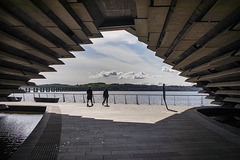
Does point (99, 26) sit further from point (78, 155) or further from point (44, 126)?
point (78, 155)

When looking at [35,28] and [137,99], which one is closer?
[35,28]

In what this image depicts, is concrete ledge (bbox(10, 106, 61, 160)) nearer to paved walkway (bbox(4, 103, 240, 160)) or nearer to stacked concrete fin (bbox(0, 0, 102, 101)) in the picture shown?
paved walkway (bbox(4, 103, 240, 160))

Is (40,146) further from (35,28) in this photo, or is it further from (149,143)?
(35,28)

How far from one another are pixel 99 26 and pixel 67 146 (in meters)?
6.89

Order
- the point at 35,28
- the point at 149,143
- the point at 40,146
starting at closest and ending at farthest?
the point at 40,146
the point at 149,143
the point at 35,28

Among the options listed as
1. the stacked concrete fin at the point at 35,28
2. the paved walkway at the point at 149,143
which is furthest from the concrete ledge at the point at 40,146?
the stacked concrete fin at the point at 35,28

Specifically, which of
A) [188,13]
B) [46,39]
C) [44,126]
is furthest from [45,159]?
[188,13]

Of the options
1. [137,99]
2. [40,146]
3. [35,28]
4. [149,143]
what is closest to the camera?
[40,146]

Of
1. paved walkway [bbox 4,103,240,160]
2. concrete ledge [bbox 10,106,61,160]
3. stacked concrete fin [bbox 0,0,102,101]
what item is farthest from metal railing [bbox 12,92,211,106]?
concrete ledge [bbox 10,106,61,160]

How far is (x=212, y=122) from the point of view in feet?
27.3

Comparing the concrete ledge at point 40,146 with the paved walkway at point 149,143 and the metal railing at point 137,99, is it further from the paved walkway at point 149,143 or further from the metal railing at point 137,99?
the metal railing at point 137,99

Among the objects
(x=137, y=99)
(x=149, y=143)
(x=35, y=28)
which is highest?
(x=35, y=28)

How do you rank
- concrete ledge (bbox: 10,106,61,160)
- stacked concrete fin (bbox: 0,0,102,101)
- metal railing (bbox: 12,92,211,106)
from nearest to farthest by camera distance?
concrete ledge (bbox: 10,106,61,160) < stacked concrete fin (bbox: 0,0,102,101) < metal railing (bbox: 12,92,211,106)

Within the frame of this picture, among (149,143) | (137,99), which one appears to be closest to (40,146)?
(149,143)
